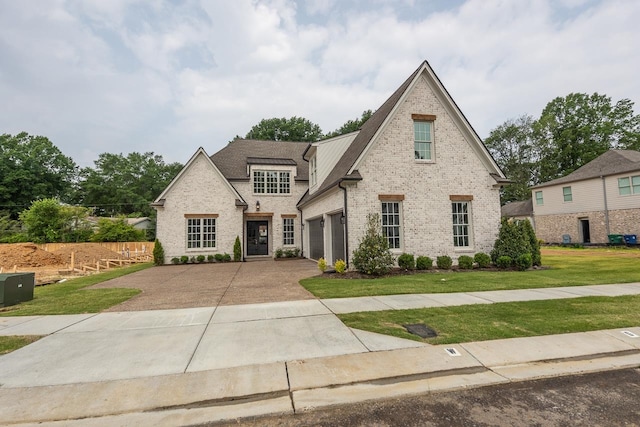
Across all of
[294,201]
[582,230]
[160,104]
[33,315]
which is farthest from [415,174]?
[582,230]

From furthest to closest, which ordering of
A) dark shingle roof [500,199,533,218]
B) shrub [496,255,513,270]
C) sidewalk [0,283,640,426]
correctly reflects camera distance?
dark shingle roof [500,199,533,218], shrub [496,255,513,270], sidewalk [0,283,640,426]

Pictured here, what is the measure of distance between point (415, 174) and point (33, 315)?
13468mm

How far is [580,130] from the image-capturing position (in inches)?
1663

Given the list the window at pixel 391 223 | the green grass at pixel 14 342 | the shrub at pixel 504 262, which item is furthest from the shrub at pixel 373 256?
the green grass at pixel 14 342

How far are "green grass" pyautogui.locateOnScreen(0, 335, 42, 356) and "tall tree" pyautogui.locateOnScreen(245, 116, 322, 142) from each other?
40.2 meters

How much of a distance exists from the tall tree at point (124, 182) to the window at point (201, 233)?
37.1 m

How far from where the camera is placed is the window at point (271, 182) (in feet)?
69.5

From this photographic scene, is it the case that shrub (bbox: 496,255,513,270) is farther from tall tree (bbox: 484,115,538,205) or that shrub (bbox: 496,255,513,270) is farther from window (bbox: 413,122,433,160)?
tall tree (bbox: 484,115,538,205)

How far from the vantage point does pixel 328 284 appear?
982cm

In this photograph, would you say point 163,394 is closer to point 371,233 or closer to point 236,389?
point 236,389

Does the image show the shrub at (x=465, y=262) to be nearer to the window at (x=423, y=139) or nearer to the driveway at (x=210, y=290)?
the window at (x=423, y=139)

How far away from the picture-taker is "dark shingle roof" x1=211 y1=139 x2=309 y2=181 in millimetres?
21297

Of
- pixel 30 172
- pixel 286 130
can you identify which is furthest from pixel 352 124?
pixel 30 172

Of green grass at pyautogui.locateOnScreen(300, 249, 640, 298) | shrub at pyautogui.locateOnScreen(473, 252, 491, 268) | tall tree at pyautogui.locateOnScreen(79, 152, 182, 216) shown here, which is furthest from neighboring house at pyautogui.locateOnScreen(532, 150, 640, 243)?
tall tree at pyautogui.locateOnScreen(79, 152, 182, 216)
